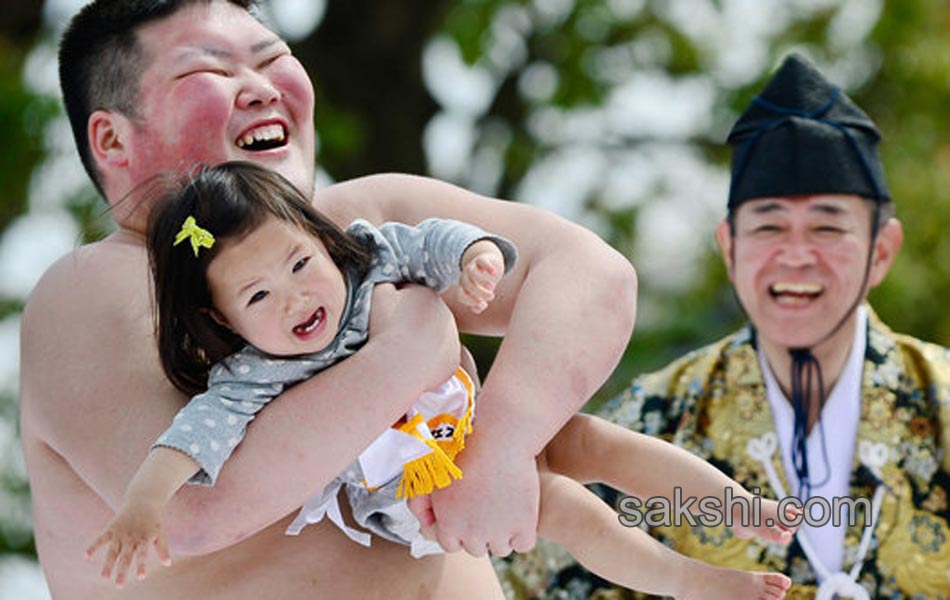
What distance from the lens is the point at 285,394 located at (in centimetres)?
199

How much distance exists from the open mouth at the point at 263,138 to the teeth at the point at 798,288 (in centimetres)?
163

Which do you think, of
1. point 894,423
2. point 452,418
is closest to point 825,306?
point 894,423

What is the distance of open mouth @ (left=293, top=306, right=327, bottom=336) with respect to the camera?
1981 mm

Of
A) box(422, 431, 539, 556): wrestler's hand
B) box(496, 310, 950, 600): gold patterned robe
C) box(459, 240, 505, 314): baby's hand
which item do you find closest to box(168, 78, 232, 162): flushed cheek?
box(459, 240, 505, 314): baby's hand

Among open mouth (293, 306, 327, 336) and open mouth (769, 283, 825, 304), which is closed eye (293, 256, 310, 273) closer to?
open mouth (293, 306, 327, 336)

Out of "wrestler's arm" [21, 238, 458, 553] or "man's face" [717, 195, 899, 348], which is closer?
"wrestler's arm" [21, 238, 458, 553]

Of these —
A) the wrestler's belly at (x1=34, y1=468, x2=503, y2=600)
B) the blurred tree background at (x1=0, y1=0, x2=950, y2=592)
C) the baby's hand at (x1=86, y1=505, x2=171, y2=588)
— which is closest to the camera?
the baby's hand at (x1=86, y1=505, x2=171, y2=588)

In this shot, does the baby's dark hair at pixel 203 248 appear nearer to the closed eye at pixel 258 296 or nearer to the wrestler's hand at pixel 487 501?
the closed eye at pixel 258 296

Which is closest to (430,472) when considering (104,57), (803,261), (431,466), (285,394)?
(431,466)

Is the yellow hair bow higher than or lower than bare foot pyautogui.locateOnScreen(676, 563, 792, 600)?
higher

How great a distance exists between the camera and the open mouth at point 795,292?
3582mm

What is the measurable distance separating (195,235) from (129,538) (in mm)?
353

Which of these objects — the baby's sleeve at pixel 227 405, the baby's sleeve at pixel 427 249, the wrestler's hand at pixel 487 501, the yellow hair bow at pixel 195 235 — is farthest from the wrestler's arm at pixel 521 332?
the yellow hair bow at pixel 195 235

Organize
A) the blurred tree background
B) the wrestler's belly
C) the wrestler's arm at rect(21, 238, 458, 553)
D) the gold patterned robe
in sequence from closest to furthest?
the wrestler's arm at rect(21, 238, 458, 553)
the wrestler's belly
the gold patterned robe
the blurred tree background
